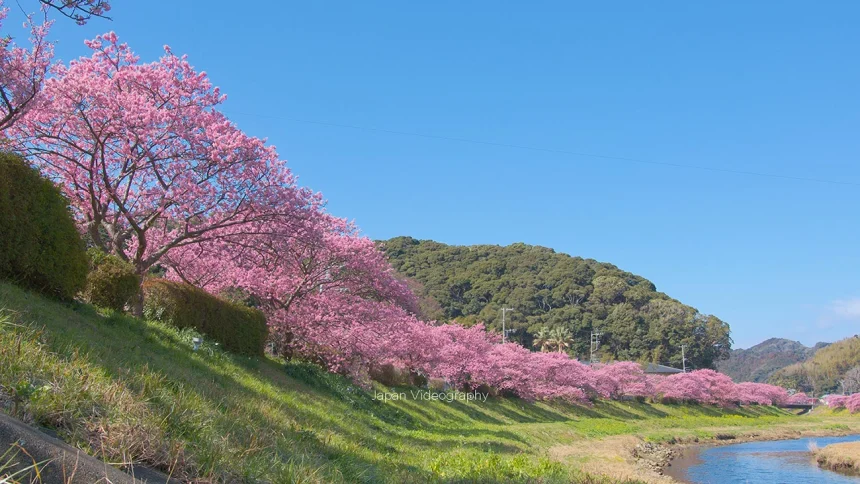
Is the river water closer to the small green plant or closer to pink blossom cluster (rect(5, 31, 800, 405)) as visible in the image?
pink blossom cluster (rect(5, 31, 800, 405))

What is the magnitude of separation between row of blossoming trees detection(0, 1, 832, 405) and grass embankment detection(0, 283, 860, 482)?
2.44m

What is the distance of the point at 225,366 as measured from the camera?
11.8 meters

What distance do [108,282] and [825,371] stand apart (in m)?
135

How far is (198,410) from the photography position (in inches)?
223

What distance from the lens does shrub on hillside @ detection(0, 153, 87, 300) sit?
28.2 feet

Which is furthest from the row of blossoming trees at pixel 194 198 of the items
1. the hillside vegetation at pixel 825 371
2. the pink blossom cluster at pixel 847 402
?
the hillside vegetation at pixel 825 371

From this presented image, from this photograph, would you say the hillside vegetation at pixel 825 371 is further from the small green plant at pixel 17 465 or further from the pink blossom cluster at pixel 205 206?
the small green plant at pixel 17 465

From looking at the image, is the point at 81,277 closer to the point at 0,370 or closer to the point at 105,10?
the point at 105,10

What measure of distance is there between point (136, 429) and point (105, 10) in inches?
193

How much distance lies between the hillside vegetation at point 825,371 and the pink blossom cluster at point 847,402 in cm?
4185

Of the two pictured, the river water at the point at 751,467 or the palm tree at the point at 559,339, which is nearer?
the river water at the point at 751,467

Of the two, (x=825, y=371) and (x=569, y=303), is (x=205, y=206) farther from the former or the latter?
(x=825, y=371)

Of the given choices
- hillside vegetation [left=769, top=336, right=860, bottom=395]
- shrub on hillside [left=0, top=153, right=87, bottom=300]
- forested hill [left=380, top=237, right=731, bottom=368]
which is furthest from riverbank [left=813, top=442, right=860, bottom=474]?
hillside vegetation [left=769, top=336, right=860, bottom=395]

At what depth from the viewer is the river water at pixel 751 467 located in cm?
2222
